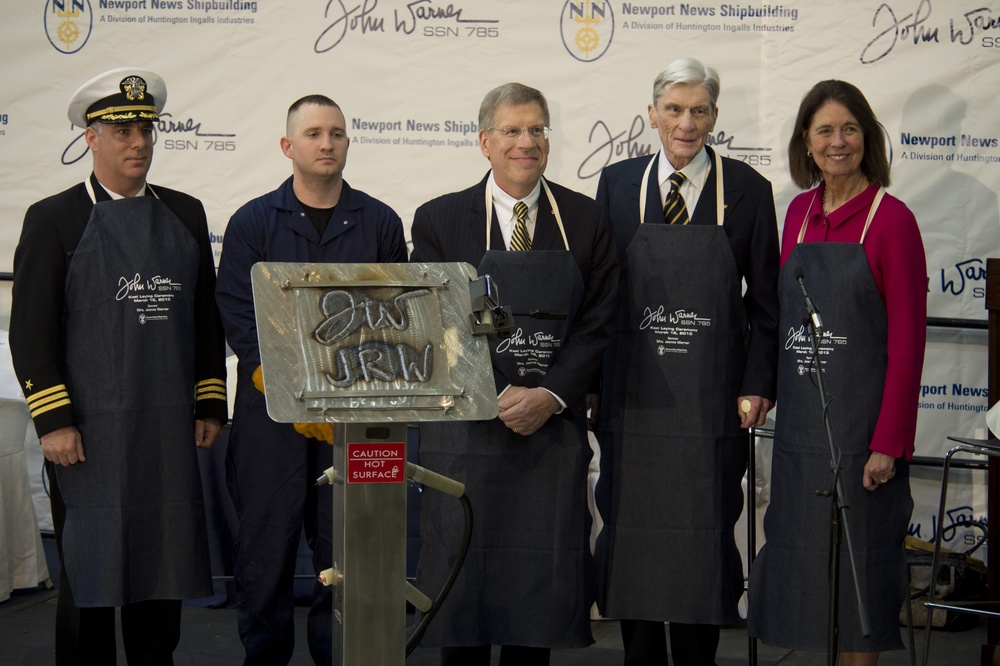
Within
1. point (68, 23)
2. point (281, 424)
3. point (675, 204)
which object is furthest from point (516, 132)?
point (68, 23)

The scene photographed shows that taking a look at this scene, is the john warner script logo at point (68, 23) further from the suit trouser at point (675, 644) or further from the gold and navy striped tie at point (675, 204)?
the suit trouser at point (675, 644)

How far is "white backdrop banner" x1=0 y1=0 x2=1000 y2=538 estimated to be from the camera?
5109 mm

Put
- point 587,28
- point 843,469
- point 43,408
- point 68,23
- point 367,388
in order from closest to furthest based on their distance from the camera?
1. point 367,388
2. point 43,408
3. point 843,469
4. point 587,28
5. point 68,23

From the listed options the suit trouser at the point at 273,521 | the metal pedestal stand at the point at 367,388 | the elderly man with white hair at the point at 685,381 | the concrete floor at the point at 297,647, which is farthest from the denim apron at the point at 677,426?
the metal pedestal stand at the point at 367,388

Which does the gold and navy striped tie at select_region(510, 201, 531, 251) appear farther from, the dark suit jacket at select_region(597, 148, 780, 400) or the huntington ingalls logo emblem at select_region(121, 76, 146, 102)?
the huntington ingalls logo emblem at select_region(121, 76, 146, 102)

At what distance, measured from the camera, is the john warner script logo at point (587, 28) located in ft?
17.4

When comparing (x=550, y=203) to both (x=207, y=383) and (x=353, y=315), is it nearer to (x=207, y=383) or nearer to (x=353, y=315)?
(x=207, y=383)

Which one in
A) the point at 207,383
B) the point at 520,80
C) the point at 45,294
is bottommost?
the point at 207,383

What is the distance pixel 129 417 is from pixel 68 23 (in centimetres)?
299

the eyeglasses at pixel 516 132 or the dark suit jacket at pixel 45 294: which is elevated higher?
the eyeglasses at pixel 516 132

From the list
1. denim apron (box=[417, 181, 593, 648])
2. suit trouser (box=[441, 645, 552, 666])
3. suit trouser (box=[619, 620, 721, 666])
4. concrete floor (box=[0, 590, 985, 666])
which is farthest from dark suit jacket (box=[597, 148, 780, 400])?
concrete floor (box=[0, 590, 985, 666])

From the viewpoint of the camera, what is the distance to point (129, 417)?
3412 millimetres

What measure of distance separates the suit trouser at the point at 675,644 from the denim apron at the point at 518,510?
1.48 feet

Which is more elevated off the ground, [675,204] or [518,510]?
[675,204]
